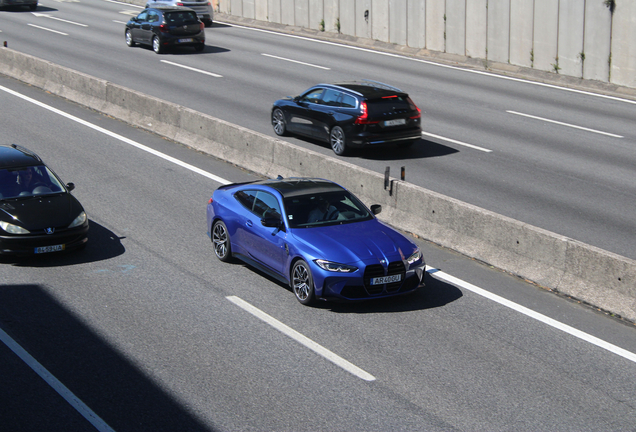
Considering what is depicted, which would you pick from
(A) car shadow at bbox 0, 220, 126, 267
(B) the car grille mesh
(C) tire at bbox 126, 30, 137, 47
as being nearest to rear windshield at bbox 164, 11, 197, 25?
(C) tire at bbox 126, 30, 137, 47

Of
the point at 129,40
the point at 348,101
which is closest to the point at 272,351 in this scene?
the point at 348,101

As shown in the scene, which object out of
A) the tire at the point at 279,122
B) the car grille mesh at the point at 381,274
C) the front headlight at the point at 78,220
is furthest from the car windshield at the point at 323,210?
the tire at the point at 279,122

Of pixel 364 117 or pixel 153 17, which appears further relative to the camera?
pixel 153 17

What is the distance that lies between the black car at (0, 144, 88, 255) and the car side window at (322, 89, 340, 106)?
769 cm

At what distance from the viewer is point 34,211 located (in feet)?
36.7

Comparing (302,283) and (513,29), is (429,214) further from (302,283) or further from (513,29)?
(513,29)

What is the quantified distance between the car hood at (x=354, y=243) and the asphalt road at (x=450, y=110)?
160 inches

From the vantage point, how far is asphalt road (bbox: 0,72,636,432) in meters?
6.88

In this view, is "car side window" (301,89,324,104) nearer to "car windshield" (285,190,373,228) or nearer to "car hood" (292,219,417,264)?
"car windshield" (285,190,373,228)

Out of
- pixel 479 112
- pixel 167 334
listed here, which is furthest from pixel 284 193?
pixel 479 112

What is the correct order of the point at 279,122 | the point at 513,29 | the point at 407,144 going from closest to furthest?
the point at 407,144, the point at 279,122, the point at 513,29

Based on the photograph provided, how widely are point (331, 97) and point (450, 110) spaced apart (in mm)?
5518

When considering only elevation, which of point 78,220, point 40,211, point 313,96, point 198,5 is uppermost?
point 198,5

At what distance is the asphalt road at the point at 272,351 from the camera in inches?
271
